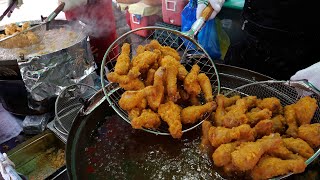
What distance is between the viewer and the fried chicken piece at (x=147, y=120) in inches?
65.6

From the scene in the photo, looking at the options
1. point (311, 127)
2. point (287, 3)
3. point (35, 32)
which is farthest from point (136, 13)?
point (311, 127)

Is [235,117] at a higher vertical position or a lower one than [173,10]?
higher

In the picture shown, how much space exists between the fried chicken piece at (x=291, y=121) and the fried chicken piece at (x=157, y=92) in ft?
2.85

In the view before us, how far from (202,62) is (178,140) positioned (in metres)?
0.83

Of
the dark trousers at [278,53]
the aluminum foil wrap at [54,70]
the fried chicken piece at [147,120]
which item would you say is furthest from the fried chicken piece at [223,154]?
the aluminum foil wrap at [54,70]

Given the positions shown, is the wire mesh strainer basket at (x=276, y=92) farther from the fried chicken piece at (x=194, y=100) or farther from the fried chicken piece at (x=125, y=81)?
the fried chicken piece at (x=125, y=81)

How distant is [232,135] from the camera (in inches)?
59.2

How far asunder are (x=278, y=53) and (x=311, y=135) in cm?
107

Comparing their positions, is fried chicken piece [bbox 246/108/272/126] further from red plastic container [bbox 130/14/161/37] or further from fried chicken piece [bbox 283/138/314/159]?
red plastic container [bbox 130/14/161/37]

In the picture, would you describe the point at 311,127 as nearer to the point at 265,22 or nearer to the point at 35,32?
the point at 265,22

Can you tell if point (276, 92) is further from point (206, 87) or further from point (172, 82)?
point (172, 82)

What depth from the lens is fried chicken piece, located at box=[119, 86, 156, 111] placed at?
1753 millimetres

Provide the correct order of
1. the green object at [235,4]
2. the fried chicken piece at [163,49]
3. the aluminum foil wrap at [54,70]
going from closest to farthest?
the fried chicken piece at [163,49]
the aluminum foil wrap at [54,70]
the green object at [235,4]

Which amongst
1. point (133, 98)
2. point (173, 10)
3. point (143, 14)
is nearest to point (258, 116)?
point (133, 98)
